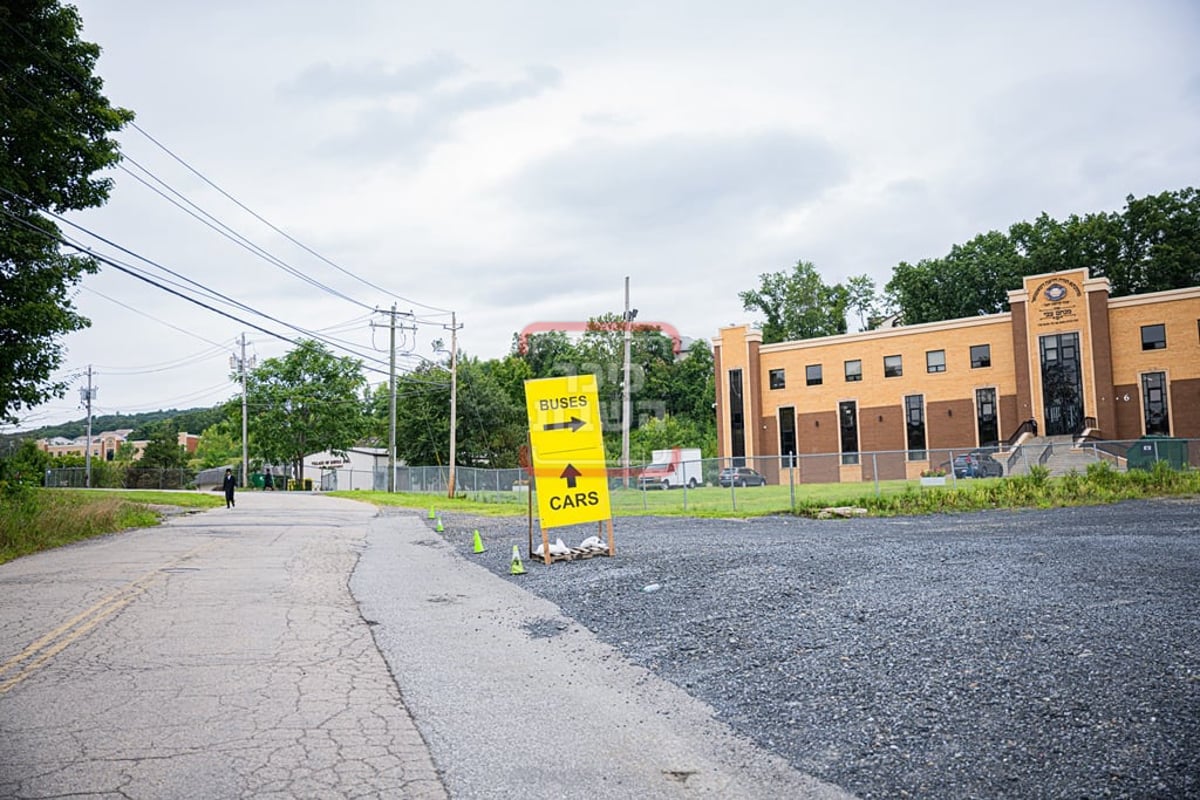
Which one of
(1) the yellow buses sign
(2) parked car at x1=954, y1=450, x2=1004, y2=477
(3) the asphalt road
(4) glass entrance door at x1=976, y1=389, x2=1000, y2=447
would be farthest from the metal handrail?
(1) the yellow buses sign

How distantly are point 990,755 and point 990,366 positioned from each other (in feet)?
179

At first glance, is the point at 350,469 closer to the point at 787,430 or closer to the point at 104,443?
the point at 787,430

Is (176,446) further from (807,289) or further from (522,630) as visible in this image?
(522,630)

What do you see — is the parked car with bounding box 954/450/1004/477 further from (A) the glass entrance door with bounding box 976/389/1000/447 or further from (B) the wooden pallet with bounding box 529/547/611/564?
(B) the wooden pallet with bounding box 529/547/611/564

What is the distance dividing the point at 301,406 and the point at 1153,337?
70.4m

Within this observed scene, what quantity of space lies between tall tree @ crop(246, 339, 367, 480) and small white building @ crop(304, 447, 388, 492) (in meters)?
2.47

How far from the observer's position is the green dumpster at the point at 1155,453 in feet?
90.3

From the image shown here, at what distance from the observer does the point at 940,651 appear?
6.70m

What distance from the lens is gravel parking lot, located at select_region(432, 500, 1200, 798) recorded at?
15.3 ft

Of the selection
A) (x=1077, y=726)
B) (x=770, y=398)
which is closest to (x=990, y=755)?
(x=1077, y=726)

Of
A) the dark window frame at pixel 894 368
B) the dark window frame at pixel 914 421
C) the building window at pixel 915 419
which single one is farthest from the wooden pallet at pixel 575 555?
→ the dark window frame at pixel 894 368

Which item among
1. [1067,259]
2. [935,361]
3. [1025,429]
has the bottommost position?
[1025,429]

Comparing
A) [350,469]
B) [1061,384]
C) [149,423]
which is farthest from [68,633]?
[149,423]

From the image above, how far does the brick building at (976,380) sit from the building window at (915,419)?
8 cm
